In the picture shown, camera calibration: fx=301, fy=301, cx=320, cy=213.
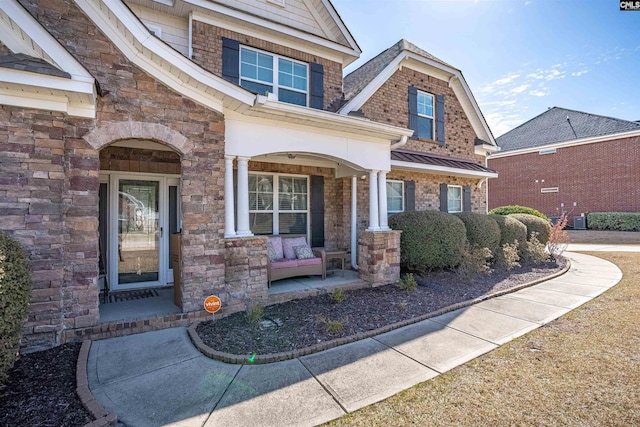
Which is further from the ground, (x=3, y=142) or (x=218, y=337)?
(x=3, y=142)

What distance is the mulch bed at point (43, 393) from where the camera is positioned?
253 cm

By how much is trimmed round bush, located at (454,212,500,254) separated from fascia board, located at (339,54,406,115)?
14.2 feet

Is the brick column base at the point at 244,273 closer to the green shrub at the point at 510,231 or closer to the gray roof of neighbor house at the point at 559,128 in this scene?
the green shrub at the point at 510,231

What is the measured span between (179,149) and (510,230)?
9299 millimetres

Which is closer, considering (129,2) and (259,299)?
(259,299)

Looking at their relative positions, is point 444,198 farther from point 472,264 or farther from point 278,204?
point 278,204

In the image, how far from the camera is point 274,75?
7566mm

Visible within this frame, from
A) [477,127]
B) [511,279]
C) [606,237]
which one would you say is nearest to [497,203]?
[606,237]

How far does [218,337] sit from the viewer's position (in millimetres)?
4176

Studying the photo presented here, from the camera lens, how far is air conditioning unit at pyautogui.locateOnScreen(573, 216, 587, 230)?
20.3 metres

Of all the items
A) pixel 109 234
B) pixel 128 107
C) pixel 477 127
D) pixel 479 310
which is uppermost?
pixel 477 127

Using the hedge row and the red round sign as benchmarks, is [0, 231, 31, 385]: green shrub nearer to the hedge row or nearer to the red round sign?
the red round sign

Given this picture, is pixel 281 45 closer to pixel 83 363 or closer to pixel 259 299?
pixel 259 299

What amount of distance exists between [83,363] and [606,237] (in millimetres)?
23202
